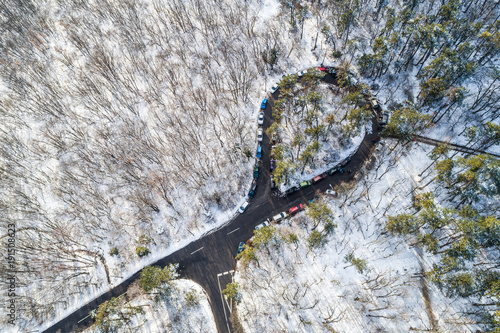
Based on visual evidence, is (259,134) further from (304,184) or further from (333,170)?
(333,170)

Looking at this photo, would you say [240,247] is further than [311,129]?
No

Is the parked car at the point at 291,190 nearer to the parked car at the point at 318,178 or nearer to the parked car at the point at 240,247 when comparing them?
the parked car at the point at 318,178

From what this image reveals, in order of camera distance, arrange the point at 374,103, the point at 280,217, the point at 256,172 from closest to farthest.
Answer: the point at 280,217, the point at 256,172, the point at 374,103

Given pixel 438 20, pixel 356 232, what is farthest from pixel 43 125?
pixel 438 20

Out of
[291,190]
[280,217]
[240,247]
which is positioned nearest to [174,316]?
[240,247]

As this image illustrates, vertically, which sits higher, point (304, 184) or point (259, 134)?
point (259, 134)

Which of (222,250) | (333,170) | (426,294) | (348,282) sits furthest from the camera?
(333,170)

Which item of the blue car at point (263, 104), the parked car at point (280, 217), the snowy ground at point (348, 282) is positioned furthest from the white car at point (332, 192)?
the blue car at point (263, 104)
